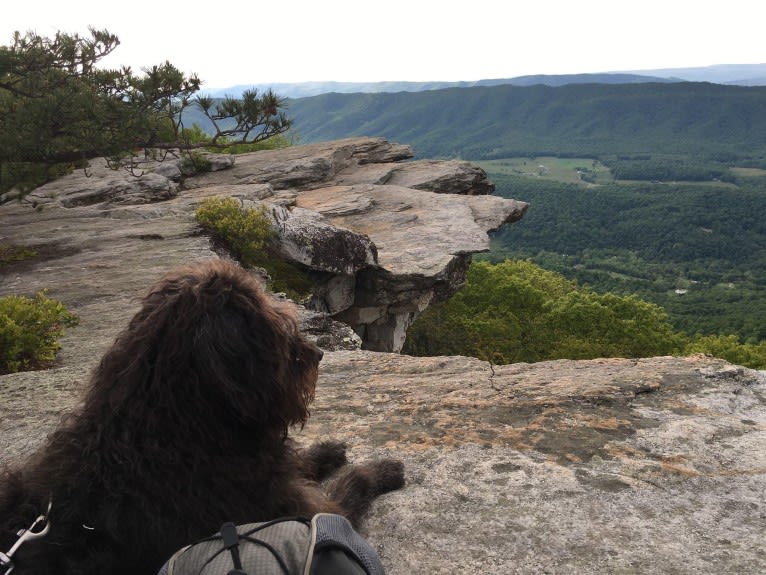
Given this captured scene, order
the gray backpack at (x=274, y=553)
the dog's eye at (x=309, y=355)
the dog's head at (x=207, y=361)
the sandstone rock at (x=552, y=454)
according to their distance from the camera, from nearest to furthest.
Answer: the gray backpack at (x=274, y=553)
the dog's head at (x=207, y=361)
the dog's eye at (x=309, y=355)
the sandstone rock at (x=552, y=454)

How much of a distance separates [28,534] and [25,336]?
5.15 m

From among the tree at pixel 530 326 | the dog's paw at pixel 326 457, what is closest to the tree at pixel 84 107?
the dog's paw at pixel 326 457

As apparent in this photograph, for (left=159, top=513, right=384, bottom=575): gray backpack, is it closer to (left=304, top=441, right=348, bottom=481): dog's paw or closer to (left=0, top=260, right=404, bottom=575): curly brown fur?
(left=0, top=260, right=404, bottom=575): curly brown fur

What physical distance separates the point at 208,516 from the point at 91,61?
11280mm

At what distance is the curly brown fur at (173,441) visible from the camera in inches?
85.2

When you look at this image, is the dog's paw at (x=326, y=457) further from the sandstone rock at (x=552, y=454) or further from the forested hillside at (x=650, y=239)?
the forested hillside at (x=650, y=239)

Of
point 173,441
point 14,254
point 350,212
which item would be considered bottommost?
point 350,212

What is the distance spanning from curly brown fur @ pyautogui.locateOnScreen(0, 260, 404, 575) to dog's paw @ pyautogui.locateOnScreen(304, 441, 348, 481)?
118 centimetres

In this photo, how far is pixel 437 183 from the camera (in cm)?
2009

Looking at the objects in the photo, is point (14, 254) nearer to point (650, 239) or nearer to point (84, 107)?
point (84, 107)

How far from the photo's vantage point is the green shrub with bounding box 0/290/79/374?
6.38 metres

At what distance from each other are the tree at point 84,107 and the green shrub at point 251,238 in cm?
146

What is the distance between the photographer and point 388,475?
3.56 meters


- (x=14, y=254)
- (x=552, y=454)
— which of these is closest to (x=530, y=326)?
(x=14, y=254)
